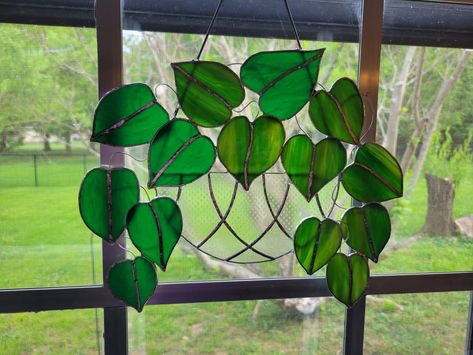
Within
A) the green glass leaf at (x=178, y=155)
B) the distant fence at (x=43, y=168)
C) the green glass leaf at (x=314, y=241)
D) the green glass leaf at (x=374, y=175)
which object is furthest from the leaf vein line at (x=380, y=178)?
the distant fence at (x=43, y=168)

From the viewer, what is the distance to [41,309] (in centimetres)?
106

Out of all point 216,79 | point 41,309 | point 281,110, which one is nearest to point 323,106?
point 281,110

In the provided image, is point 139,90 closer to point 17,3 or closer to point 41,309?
point 17,3

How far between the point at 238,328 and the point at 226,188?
540mm

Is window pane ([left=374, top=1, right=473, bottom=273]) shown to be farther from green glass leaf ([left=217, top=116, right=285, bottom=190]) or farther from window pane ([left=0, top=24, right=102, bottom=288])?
window pane ([left=0, top=24, right=102, bottom=288])

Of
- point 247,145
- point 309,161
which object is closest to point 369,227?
point 309,161

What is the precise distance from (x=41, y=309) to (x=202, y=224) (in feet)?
1.85

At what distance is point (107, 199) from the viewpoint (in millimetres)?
897

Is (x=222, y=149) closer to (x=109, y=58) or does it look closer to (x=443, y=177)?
(x=109, y=58)

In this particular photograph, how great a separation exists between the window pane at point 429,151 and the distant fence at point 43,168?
3.53 ft

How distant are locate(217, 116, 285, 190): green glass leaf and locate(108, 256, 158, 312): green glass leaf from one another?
1.19 ft

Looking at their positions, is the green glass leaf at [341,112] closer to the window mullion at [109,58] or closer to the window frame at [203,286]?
the window frame at [203,286]

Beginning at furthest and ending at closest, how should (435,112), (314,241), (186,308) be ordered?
(435,112) < (186,308) < (314,241)

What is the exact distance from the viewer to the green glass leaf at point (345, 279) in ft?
3.33
